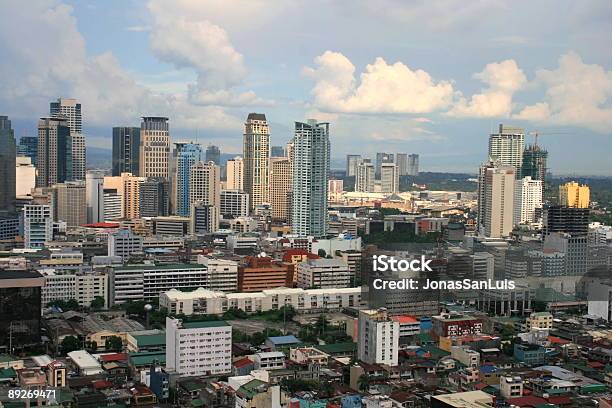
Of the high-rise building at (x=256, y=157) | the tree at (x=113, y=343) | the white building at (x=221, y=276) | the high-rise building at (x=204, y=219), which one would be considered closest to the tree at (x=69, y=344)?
the tree at (x=113, y=343)

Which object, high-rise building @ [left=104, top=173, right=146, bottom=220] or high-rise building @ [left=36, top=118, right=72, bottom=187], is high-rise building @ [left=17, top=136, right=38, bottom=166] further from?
high-rise building @ [left=104, top=173, right=146, bottom=220]

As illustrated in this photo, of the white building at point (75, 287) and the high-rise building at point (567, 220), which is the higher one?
the high-rise building at point (567, 220)

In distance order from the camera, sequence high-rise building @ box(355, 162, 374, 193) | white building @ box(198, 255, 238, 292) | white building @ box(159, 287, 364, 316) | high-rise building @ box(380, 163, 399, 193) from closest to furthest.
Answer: white building @ box(159, 287, 364, 316) < white building @ box(198, 255, 238, 292) < high-rise building @ box(380, 163, 399, 193) < high-rise building @ box(355, 162, 374, 193)

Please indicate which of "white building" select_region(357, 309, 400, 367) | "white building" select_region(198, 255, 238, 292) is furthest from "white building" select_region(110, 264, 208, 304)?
"white building" select_region(357, 309, 400, 367)

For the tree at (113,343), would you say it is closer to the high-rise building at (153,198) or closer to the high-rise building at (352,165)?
the high-rise building at (153,198)

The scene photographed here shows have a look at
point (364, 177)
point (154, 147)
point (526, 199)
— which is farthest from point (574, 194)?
point (154, 147)

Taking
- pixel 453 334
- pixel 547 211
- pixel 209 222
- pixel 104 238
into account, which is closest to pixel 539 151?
pixel 547 211

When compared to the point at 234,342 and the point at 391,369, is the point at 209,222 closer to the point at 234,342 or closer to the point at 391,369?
the point at 234,342
